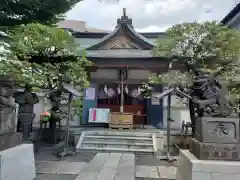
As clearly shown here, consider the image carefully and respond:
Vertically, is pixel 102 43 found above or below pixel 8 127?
above

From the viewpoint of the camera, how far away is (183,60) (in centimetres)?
1241

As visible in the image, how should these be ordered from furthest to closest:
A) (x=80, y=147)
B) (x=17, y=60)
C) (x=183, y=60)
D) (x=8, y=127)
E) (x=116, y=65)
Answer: (x=116, y=65), (x=183, y=60), (x=80, y=147), (x=17, y=60), (x=8, y=127)

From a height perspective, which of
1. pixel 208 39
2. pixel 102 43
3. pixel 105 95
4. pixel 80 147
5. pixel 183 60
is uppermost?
pixel 102 43

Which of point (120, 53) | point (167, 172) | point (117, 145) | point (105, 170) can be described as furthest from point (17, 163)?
point (120, 53)

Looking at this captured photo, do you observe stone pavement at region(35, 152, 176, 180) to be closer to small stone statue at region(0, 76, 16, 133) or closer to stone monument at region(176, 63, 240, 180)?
stone monument at region(176, 63, 240, 180)

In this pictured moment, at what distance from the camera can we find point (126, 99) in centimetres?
1755

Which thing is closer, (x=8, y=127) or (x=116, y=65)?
(x=8, y=127)

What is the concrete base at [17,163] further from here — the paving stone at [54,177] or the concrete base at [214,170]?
the concrete base at [214,170]

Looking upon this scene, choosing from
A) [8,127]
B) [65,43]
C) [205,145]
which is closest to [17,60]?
[65,43]

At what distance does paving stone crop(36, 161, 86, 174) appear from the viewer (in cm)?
715

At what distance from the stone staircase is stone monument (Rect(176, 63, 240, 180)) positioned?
584 cm

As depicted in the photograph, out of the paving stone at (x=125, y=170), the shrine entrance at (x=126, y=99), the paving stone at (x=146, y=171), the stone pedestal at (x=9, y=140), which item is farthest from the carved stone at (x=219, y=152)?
the shrine entrance at (x=126, y=99)

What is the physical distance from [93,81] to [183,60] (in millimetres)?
6503

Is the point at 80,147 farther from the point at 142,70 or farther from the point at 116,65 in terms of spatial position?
the point at 142,70
